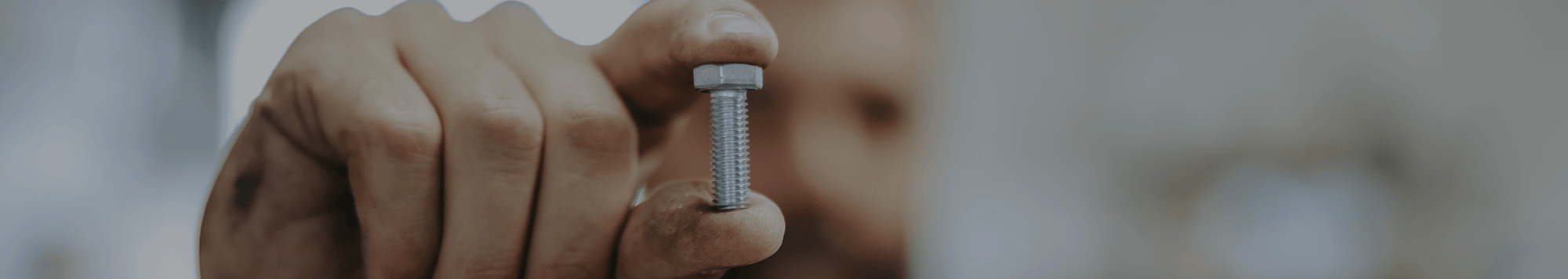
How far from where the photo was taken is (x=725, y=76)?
22 centimetres

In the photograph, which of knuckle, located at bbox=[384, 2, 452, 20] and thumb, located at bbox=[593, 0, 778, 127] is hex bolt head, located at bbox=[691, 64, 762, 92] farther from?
knuckle, located at bbox=[384, 2, 452, 20]

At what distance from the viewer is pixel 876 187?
1.35ft

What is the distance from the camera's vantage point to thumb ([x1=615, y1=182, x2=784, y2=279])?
24cm

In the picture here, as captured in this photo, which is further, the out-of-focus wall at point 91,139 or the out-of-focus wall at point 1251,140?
the out-of-focus wall at point 1251,140

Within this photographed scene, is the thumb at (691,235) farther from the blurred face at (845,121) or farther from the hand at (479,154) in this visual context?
the blurred face at (845,121)

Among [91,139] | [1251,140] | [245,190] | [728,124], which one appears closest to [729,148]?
[728,124]

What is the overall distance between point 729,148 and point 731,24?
5 centimetres

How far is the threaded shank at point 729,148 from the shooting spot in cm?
23

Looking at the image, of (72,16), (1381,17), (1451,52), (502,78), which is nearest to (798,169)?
(502,78)

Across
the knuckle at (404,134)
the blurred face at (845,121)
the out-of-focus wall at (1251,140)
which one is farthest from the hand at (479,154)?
the out-of-focus wall at (1251,140)

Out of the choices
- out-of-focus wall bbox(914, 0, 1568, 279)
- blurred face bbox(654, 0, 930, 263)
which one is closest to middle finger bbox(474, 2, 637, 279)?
blurred face bbox(654, 0, 930, 263)

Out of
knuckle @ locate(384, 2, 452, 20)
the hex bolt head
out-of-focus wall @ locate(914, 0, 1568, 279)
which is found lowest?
out-of-focus wall @ locate(914, 0, 1568, 279)

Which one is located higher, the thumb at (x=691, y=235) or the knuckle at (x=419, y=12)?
the knuckle at (x=419, y=12)

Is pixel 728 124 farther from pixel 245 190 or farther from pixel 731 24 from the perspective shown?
pixel 245 190
